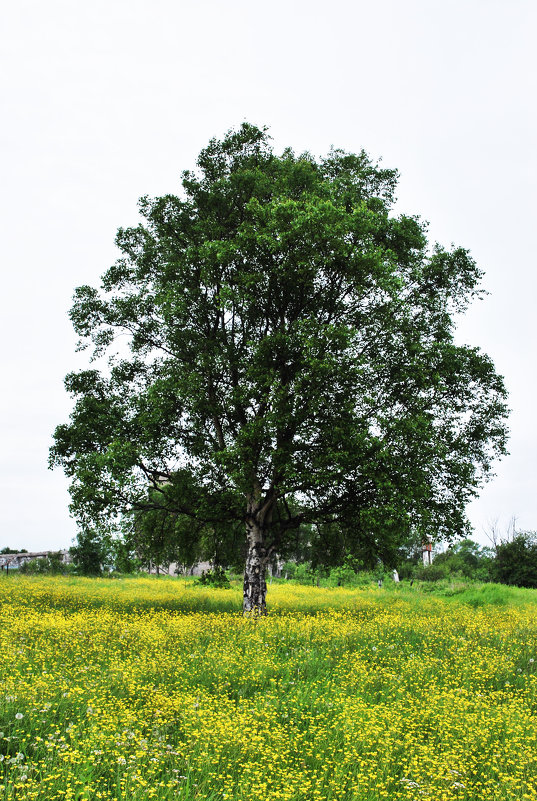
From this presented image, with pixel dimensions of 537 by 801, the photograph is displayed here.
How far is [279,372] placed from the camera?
18.1 meters

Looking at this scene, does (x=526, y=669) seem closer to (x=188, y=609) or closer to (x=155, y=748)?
(x=155, y=748)

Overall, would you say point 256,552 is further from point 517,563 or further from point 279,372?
point 517,563

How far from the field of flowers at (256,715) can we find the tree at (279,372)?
230 inches

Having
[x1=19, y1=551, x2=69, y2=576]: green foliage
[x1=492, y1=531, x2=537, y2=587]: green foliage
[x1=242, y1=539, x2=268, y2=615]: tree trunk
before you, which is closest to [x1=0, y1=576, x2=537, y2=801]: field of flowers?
[x1=242, y1=539, x2=268, y2=615]: tree trunk

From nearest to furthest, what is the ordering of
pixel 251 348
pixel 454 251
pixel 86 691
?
pixel 86 691
pixel 251 348
pixel 454 251

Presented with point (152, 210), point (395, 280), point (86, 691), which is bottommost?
point (86, 691)

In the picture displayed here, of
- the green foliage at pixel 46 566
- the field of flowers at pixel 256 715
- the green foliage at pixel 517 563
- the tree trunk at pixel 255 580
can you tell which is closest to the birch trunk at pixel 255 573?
the tree trunk at pixel 255 580

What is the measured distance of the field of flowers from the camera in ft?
18.9

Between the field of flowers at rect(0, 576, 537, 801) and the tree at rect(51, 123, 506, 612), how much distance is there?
584cm

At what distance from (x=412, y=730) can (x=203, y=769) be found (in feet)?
10.6

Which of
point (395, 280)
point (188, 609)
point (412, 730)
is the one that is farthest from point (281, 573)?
point (412, 730)

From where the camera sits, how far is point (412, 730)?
7.58 metres

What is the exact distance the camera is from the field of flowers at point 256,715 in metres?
5.76

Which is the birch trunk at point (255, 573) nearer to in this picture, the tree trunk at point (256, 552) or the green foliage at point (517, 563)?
the tree trunk at point (256, 552)
